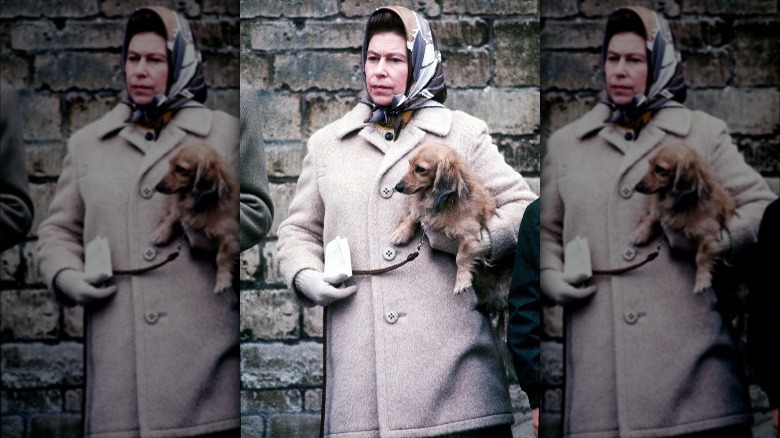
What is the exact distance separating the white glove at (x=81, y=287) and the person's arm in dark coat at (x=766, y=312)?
6.92 ft

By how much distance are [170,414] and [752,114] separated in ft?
7.24

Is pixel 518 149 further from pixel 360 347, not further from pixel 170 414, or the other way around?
pixel 170 414

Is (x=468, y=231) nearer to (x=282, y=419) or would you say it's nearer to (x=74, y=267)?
(x=282, y=419)

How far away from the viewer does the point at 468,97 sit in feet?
12.0

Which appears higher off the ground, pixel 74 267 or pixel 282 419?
pixel 74 267

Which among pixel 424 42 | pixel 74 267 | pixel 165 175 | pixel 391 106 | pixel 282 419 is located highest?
pixel 424 42

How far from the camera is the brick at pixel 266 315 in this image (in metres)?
3.68

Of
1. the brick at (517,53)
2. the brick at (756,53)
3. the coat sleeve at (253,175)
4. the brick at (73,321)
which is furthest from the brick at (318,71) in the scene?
the brick at (756,53)

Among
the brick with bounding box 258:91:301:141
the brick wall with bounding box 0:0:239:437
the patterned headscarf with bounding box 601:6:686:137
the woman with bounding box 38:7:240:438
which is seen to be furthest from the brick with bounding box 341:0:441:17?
the patterned headscarf with bounding box 601:6:686:137

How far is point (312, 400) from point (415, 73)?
1191mm

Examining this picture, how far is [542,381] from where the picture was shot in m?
3.62

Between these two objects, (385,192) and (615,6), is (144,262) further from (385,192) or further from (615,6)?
(615,6)

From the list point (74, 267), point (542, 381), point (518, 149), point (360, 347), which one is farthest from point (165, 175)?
point (542, 381)

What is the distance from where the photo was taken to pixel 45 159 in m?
3.58
